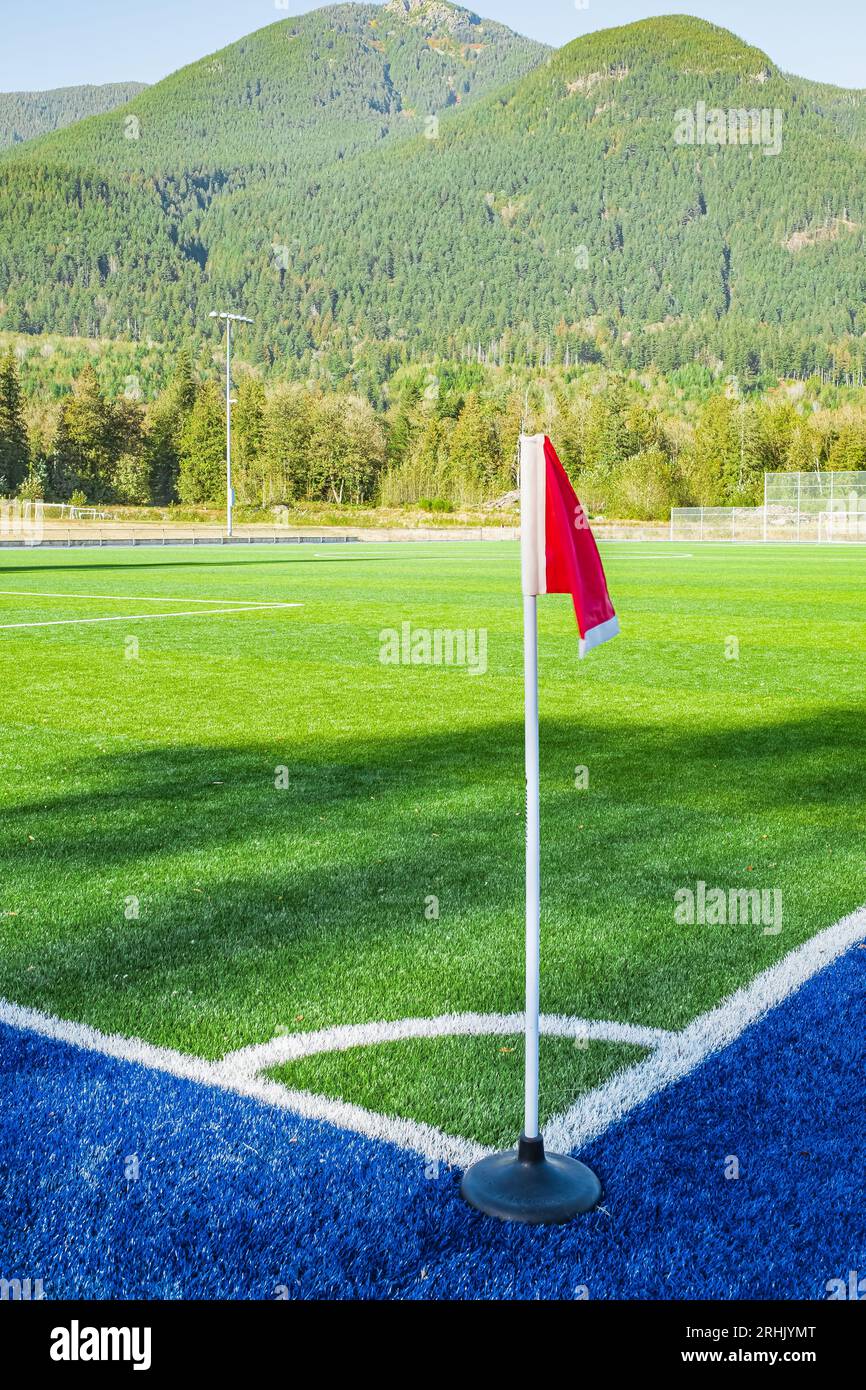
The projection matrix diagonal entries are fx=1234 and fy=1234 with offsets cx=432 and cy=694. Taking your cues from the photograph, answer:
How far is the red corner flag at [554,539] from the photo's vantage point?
8.11 feet

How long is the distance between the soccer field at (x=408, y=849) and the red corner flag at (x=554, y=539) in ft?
4.06

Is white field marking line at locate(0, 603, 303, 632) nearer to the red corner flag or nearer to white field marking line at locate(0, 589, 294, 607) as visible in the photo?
white field marking line at locate(0, 589, 294, 607)

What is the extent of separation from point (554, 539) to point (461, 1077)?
140cm

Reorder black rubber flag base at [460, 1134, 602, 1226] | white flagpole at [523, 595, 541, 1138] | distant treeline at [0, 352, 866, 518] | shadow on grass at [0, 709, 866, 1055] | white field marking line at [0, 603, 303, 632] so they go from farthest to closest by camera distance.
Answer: distant treeline at [0, 352, 866, 518], white field marking line at [0, 603, 303, 632], shadow on grass at [0, 709, 866, 1055], white flagpole at [523, 595, 541, 1138], black rubber flag base at [460, 1134, 602, 1226]

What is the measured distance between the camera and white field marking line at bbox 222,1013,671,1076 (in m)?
3.21

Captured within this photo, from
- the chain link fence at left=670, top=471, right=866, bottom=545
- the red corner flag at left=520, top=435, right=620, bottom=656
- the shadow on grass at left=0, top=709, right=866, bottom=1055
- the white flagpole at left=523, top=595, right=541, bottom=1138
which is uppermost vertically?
the chain link fence at left=670, top=471, right=866, bottom=545

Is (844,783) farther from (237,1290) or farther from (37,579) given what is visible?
(37,579)

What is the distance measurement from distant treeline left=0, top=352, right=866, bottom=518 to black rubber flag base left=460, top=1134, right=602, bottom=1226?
10345cm

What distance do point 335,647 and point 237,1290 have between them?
1077 centimetres

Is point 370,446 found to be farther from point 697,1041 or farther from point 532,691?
point 532,691

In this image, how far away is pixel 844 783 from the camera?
252 inches

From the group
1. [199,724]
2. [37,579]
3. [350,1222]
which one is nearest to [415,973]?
[350,1222]

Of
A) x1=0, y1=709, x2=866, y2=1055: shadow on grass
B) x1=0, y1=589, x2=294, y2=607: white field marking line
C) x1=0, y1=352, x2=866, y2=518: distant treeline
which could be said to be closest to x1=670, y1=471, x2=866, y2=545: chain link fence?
x1=0, y1=352, x2=866, y2=518: distant treeline
